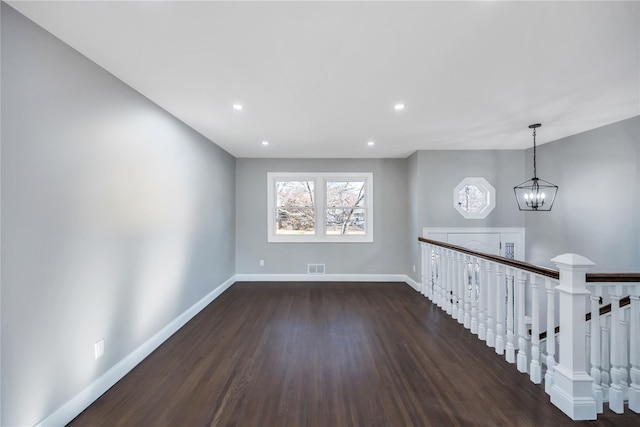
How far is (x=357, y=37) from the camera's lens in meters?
1.65

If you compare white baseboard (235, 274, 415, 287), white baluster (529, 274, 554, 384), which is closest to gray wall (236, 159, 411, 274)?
white baseboard (235, 274, 415, 287)

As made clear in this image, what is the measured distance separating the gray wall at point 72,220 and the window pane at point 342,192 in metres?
3.02

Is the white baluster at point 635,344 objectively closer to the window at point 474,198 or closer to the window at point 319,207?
the window at point 474,198

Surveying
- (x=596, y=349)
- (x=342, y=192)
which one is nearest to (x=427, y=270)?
(x=342, y=192)

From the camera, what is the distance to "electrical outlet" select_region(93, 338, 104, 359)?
1919 millimetres

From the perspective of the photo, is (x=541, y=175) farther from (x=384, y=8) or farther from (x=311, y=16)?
(x=311, y=16)

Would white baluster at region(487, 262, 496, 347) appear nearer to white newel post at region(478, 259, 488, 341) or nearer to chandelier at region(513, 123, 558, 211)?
white newel post at region(478, 259, 488, 341)

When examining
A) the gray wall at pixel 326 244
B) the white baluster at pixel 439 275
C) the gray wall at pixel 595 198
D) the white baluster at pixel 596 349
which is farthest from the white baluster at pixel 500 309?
the gray wall at pixel 326 244

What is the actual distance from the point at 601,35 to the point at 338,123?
221cm

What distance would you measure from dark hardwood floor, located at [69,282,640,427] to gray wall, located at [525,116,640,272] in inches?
93.0

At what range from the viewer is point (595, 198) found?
356 centimetres

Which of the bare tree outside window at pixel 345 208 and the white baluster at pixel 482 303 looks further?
the bare tree outside window at pixel 345 208

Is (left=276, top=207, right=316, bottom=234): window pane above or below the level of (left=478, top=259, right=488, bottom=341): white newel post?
above

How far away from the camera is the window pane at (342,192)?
5.23m
